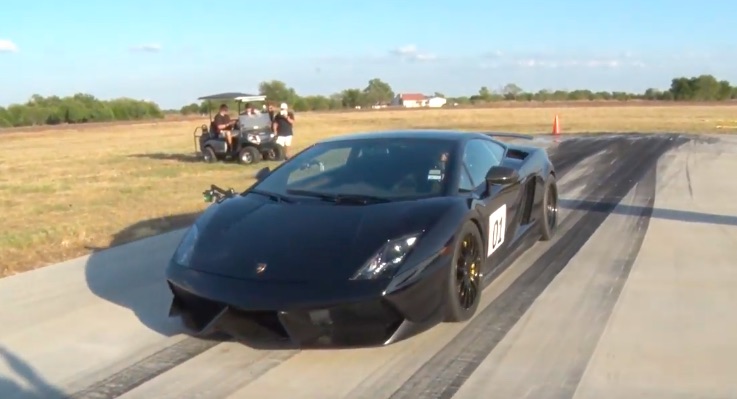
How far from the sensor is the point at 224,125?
19.7 metres

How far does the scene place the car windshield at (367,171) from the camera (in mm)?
5633

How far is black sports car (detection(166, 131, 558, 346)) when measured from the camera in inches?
179

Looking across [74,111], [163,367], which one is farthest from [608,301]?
[74,111]

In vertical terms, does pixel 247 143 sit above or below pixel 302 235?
below

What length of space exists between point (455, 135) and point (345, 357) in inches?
95.2

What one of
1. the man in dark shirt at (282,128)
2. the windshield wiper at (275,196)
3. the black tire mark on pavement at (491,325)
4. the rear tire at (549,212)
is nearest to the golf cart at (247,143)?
the man in dark shirt at (282,128)

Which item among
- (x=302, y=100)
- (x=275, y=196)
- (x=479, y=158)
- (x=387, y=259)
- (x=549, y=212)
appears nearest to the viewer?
(x=387, y=259)

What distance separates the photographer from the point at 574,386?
4223 mm

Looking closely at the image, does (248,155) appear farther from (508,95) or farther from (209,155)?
(508,95)

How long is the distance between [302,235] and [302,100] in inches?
3469

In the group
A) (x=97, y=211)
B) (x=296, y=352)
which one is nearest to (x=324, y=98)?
(x=97, y=211)

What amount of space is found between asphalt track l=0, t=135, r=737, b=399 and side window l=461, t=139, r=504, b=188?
840 millimetres

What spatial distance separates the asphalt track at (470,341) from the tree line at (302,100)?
186 feet

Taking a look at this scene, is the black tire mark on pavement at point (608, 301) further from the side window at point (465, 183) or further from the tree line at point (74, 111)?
the tree line at point (74, 111)
